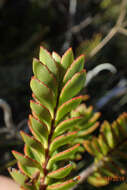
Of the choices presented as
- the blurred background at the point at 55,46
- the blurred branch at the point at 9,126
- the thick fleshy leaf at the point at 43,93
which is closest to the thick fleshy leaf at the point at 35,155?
the thick fleshy leaf at the point at 43,93

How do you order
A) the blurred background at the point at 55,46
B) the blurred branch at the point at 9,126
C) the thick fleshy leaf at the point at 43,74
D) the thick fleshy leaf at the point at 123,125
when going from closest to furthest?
the thick fleshy leaf at the point at 43,74, the thick fleshy leaf at the point at 123,125, the blurred branch at the point at 9,126, the blurred background at the point at 55,46

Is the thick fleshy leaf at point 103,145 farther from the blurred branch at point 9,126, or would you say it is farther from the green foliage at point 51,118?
the blurred branch at point 9,126

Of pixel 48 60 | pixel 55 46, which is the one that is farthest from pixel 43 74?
pixel 55 46

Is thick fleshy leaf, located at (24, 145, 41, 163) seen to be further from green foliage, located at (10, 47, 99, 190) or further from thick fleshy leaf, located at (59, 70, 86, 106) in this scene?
thick fleshy leaf, located at (59, 70, 86, 106)

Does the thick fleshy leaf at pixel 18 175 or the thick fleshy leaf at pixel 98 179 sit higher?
the thick fleshy leaf at pixel 98 179

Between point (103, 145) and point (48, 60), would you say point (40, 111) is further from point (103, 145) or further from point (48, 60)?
point (103, 145)

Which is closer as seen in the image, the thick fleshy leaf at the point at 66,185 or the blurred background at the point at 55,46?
the thick fleshy leaf at the point at 66,185
